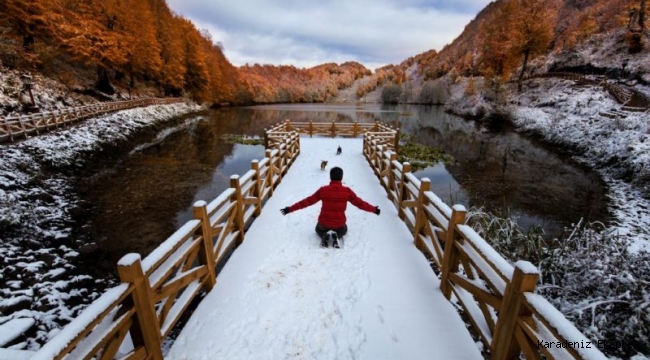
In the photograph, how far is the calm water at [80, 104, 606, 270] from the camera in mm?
9258

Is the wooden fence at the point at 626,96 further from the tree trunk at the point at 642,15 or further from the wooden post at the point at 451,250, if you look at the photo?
the wooden post at the point at 451,250

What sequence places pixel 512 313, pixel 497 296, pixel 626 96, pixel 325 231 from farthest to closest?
pixel 626 96, pixel 325 231, pixel 497 296, pixel 512 313

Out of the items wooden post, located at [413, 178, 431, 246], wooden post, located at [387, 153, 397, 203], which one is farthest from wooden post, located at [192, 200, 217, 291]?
wooden post, located at [387, 153, 397, 203]

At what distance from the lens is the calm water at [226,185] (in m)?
9.26

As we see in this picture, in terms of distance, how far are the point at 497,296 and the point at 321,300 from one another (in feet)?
7.16

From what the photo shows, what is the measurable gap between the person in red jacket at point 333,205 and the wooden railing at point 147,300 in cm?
147

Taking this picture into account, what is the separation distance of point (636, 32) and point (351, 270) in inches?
2006

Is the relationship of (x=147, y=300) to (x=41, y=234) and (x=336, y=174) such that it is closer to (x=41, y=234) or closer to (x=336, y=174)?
(x=336, y=174)

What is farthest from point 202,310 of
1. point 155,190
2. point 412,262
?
point 155,190

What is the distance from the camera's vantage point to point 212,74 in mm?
54906

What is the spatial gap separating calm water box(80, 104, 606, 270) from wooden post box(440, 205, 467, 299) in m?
7.02

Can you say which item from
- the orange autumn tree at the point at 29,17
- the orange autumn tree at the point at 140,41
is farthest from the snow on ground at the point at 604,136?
the orange autumn tree at the point at 140,41

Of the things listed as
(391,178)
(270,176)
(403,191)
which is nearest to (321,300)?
(403,191)

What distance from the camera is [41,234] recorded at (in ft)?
26.3
